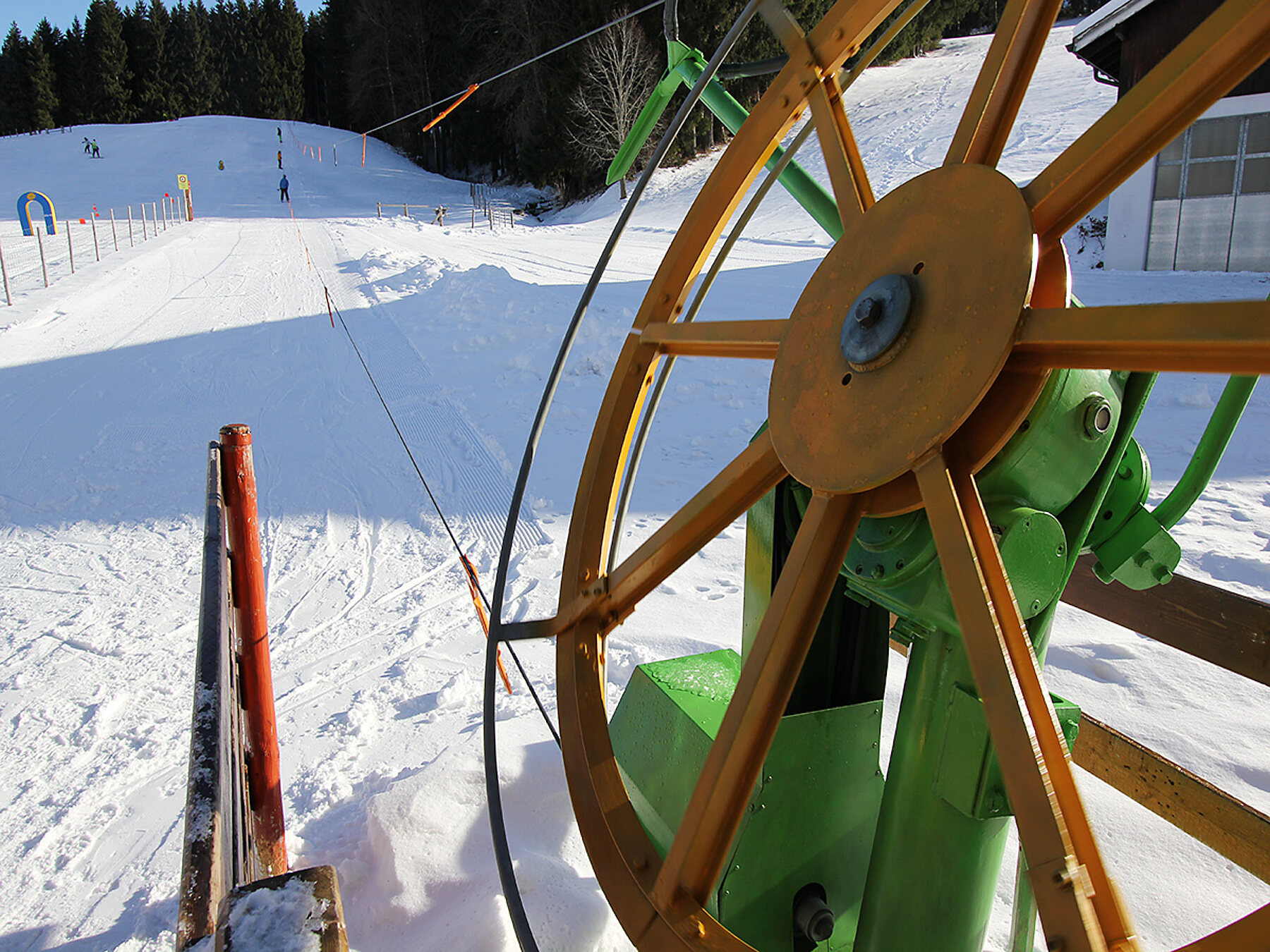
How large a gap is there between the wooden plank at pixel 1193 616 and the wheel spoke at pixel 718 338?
1.87 meters

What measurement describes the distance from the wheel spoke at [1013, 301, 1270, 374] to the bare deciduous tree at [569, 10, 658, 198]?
32.2 metres

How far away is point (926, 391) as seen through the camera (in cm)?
111

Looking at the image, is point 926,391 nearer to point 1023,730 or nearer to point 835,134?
point 1023,730

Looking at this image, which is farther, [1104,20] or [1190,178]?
[1190,178]

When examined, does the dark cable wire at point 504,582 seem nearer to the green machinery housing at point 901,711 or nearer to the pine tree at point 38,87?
the green machinery housing at point 901,711

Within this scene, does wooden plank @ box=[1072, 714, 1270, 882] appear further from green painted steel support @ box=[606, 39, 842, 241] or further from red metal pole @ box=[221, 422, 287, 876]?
red metal pole @ box=[221, 422, 287, 876]

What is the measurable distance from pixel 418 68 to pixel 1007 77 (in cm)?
6035

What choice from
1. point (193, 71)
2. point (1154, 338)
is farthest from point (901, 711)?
point (193, 71)

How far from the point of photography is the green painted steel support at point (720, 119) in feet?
7.41

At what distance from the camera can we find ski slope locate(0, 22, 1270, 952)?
2715mm

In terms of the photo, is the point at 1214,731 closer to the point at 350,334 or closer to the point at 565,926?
the point at 565,926

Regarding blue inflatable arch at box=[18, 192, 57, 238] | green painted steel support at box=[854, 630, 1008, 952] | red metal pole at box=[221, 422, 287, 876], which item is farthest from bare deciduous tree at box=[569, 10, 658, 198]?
green painted steel support at box=[854, 630, 1008, 952]

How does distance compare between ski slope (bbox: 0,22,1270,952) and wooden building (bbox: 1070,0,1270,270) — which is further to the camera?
wooden building (bbox: 1070,0,1270,270)

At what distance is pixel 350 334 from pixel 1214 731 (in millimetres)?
9732
